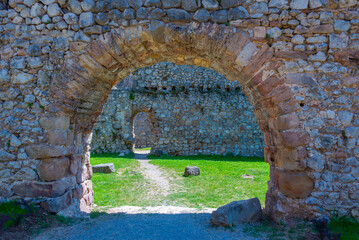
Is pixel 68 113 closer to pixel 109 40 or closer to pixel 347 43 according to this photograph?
pixel 109 40

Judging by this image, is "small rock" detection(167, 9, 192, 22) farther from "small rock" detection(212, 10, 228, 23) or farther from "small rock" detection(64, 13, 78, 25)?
"small rock" detection(64, 13, 78, 25)

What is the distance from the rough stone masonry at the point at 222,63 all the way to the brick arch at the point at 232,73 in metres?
0.02

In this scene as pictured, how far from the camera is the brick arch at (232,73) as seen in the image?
3.76 meters

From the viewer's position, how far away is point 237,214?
3.98 meters

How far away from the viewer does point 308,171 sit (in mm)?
3727

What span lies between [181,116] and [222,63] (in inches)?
377

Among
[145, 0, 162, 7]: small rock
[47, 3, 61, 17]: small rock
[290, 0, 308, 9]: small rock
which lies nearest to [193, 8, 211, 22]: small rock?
[145, 0, 162, 7]: small rock

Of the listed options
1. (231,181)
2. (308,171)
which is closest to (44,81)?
(308,171)

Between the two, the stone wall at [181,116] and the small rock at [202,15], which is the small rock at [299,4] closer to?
the small rock at [202,15]

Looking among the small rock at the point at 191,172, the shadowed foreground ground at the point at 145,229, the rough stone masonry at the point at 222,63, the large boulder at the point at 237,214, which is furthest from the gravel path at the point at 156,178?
the rough stone masonry at the point at 222,63

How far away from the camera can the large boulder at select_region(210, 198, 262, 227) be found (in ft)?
12.8

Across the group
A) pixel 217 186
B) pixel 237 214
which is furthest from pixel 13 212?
pixel 217 186

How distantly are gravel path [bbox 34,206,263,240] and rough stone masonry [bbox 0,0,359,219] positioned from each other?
619mm

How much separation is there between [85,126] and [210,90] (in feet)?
34.4
